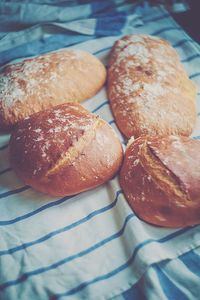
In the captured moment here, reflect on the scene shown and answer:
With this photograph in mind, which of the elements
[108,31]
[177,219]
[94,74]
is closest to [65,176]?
[177,219]

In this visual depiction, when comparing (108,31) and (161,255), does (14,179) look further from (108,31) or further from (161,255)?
(108,31)

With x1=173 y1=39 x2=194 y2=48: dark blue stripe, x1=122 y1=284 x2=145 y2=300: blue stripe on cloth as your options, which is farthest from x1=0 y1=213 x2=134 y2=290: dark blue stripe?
x1=173 y1=39 x2=194 y2=48: dark blue stripe

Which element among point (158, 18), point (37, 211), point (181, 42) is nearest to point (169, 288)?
point (37, 211)

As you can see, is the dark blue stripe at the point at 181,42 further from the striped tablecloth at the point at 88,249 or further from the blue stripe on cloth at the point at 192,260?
the blue stripe on cloth at the point at 192,260

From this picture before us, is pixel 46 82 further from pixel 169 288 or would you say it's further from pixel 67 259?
pixel 169 288

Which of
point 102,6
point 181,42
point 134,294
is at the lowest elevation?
point 134,294

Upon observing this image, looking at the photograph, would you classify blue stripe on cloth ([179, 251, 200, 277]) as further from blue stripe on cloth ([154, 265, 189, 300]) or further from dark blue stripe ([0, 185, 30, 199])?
dark blue stripe ([0, 185, 30, 199])
